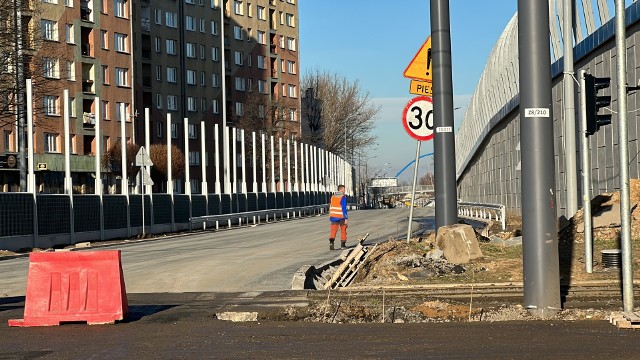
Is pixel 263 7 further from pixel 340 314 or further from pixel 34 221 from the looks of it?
pixel 340 314

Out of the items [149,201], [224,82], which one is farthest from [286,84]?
[149,201]

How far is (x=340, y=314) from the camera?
1191 cm

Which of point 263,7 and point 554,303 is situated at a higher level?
point 263,7

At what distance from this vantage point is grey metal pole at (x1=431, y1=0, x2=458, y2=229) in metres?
18.0

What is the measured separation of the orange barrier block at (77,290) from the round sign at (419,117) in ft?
21.7

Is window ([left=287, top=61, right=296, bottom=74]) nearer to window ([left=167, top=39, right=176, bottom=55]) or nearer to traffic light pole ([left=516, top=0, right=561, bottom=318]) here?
window ([left=167, top=39, right=176, bottom=55])

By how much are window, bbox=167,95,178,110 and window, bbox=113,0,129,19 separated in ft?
43.3

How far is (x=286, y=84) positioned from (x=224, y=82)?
1939 centimetres

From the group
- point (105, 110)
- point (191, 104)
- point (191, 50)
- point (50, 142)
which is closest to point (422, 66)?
point (50, 142)

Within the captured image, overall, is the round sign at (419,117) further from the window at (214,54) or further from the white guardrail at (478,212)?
the window at (214,54)

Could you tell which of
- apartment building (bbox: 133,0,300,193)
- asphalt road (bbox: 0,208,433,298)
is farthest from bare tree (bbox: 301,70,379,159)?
asphalt road (bbox: 0,208,433,298)

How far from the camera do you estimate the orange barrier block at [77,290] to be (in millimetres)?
12000

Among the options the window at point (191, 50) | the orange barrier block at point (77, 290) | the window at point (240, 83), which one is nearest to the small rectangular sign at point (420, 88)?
the orange barrier block at point (77, 290)

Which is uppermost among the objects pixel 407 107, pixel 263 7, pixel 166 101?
pixel 263 7
